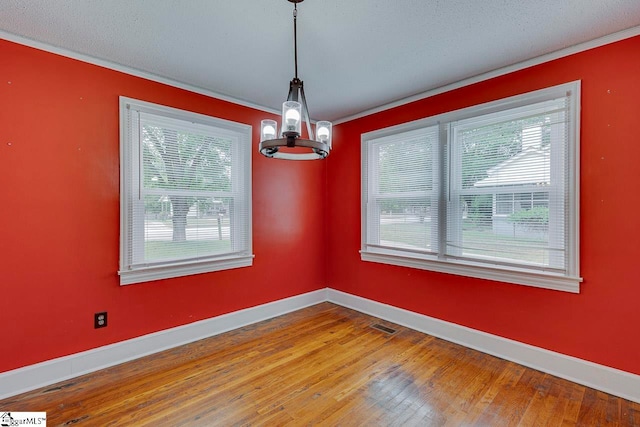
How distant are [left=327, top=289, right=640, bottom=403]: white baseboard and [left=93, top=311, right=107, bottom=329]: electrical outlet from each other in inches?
106

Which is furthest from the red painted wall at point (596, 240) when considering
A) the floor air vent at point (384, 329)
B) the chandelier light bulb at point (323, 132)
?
the chandelier light bulb at point (323, 132)

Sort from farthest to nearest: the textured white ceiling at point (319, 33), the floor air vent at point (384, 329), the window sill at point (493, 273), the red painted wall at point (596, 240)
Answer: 1. the floor air vent at point (384, 329)
2. the window sill at point (493, 273)
3. the red painted wall at point (596, 240)
4. the textured white ceiling at point (319, 33)

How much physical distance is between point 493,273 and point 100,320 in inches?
133

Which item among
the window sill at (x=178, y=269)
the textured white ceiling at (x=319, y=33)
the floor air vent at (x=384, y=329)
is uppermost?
the textured white ceiling at (x=319, y=33)

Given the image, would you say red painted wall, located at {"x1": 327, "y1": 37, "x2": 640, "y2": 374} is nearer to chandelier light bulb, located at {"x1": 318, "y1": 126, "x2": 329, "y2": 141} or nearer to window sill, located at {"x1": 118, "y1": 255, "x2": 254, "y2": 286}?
chandelier light bulb, located at {"x1": 318, "y1": 126, "x2": 329, "y2": 141}

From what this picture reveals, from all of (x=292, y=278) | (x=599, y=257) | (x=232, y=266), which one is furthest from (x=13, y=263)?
(x=599, y=257)

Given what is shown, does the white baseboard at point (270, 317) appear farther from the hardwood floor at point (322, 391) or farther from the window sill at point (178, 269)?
the window sill at point (178, 269)

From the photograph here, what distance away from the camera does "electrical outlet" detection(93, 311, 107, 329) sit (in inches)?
94.7

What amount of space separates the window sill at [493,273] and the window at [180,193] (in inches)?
68.0

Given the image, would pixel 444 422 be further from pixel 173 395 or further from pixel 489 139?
pixel 489 139

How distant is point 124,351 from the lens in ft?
8.28

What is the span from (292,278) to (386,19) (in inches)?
115

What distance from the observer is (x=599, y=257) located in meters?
2.15

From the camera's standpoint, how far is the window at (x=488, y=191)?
2285mm
